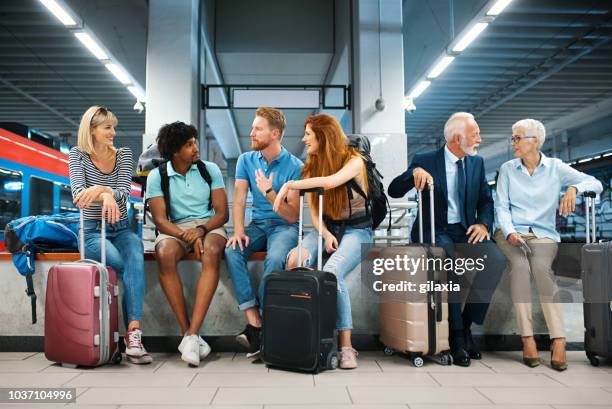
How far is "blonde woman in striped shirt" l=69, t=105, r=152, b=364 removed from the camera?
110 inches

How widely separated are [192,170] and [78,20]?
4.79 metres

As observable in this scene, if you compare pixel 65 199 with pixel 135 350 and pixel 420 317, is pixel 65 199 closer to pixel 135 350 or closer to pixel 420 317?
pixel 135 350

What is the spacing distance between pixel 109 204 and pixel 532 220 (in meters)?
2.45

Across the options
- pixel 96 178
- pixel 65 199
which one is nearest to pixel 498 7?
pixel 96 178

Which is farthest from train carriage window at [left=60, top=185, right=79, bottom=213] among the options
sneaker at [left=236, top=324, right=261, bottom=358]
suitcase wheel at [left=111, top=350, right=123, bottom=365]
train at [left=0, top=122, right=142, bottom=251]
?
sneaker at [left=236, top=324, right=261, bottom=358]

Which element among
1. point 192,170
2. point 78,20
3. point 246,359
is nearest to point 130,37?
point 78,20

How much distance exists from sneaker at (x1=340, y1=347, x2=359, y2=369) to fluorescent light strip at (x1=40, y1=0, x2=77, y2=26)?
5.49 metres

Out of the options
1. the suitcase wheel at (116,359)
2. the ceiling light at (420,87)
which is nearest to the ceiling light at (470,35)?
the ceiling light at (420,87)

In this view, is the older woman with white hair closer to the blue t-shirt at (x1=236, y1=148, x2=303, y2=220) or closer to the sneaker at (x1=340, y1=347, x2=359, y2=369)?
the sneaker at (x1=340, y1=347, x2=359, y2=369)

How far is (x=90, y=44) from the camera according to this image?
7406mm

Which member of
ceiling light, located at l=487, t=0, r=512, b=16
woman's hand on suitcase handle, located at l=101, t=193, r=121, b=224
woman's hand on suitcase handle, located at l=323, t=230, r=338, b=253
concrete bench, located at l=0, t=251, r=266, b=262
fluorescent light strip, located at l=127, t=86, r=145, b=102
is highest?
fluorescent light strip, located at l=127, t=86, r=145, b=102

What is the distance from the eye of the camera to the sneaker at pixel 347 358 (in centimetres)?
269

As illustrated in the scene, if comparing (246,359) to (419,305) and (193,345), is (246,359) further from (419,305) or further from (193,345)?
(419,305)

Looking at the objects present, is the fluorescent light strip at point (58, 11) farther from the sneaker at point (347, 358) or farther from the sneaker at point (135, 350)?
the sneaker at point (347, 358)
